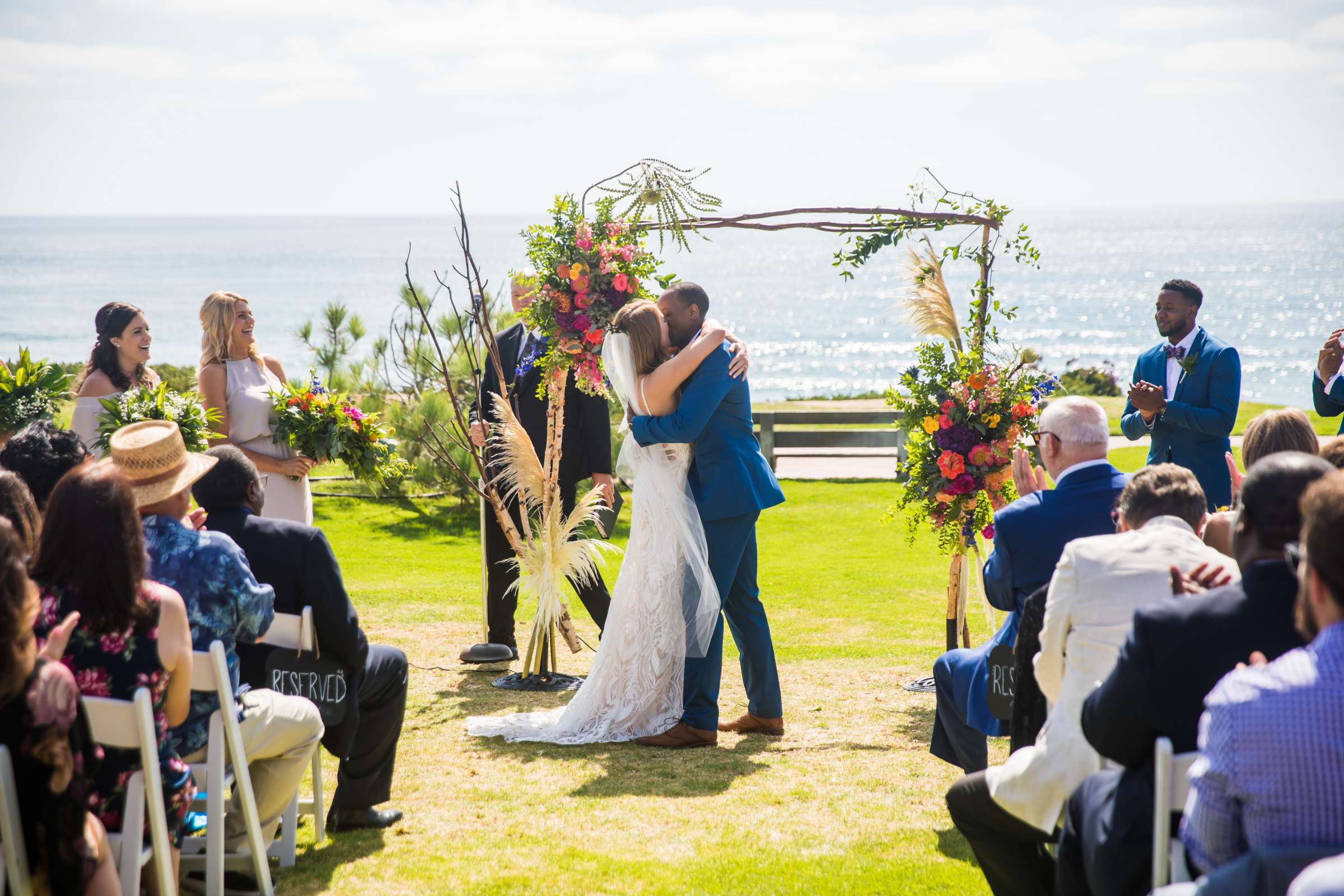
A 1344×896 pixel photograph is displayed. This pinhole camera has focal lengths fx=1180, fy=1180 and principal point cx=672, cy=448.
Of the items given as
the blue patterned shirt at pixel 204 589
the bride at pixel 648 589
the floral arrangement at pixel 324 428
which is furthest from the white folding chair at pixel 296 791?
the floral arrangement at pixel 324 428

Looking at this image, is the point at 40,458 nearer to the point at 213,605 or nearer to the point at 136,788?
the point at 213,605

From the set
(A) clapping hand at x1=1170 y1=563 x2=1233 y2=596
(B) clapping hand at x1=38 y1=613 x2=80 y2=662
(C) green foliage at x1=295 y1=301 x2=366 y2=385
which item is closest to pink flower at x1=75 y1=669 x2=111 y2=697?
(B) clapping hand at x1=38 y1=613 x2=80 y2=662

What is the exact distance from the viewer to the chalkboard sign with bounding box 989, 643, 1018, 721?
13.1 ft

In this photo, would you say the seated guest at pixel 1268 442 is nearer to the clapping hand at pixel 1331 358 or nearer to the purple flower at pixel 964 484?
the purple flower at pixel 964 484

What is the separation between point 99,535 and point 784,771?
3.14 m

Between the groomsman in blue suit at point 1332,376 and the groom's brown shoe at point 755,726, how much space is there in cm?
334

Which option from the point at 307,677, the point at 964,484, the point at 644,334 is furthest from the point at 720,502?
the point at 307,677

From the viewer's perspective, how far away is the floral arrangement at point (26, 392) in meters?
5.32

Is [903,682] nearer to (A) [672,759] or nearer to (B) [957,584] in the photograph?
(B) [957,584]

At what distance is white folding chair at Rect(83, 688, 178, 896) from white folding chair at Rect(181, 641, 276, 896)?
0.89ft

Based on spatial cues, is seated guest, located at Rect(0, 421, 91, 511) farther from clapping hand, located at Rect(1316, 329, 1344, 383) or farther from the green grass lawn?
clapping hand, located at Rect(1316, 329, 1344, 383)

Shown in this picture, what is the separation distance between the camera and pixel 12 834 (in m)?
2.63

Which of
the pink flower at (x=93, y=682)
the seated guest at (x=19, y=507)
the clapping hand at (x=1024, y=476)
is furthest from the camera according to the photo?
the clapping hand at (x=1024, y=476)

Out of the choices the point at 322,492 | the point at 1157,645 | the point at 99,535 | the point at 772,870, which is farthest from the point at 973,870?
the point at 322,492
